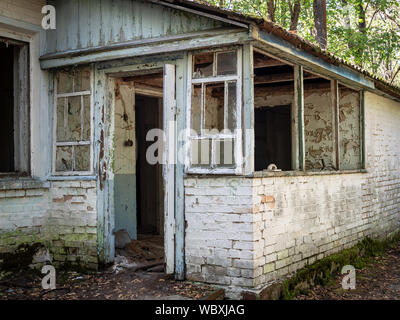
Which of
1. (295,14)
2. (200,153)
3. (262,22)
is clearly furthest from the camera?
(295,14)

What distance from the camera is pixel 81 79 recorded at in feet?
21.7

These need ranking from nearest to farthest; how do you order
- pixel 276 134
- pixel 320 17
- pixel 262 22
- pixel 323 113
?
1. pixel 262 22
2. pixel 323 113
3. pixel 276 134
4. pixel 320 17

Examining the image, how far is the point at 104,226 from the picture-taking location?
251 inches

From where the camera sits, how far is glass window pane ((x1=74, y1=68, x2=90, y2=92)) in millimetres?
6551

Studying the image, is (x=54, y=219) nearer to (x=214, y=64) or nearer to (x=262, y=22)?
(x=214, y=64)

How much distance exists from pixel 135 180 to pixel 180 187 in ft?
7.01

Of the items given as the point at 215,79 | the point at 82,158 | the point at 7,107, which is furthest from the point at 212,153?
the point at 7,107

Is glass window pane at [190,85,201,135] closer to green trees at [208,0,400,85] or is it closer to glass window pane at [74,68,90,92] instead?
glass window pane at [74,68,90,92]

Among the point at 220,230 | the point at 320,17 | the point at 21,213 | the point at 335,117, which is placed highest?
the point at 320,17

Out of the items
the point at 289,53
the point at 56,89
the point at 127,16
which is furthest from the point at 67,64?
the point at 289,53

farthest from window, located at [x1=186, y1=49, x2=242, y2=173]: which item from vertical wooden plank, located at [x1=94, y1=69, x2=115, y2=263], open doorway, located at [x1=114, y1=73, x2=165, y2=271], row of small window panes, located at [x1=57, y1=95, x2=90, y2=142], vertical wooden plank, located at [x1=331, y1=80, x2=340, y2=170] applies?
vertical wooden plank, located at [x1=331, y1=80, x2=340, y2=170]

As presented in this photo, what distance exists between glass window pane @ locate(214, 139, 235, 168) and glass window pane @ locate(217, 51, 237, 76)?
81 centimetres
